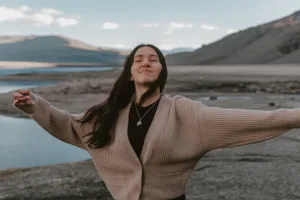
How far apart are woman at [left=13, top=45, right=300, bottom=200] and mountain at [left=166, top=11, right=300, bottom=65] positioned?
6528 centimetres

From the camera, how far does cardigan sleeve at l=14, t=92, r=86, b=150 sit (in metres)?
2.33

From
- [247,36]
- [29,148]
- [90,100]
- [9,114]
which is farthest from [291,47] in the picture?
[29,148]

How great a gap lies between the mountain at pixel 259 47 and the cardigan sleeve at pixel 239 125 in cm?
6526

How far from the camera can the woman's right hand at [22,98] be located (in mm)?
2201

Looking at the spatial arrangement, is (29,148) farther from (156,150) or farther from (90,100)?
(90,100)

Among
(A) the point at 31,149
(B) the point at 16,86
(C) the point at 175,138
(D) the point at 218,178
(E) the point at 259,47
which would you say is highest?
(C) the point at 175,138

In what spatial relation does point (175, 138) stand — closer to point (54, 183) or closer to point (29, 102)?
point (29, 102)

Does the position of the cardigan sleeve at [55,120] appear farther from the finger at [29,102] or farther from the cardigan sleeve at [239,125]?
the cardigan sleeve at [239,125]

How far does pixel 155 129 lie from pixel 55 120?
1.87 ft

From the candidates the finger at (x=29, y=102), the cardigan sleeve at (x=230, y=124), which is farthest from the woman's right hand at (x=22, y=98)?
the cardigan sleeve at (x=230, y=124)

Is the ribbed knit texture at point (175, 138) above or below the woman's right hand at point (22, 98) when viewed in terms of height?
below

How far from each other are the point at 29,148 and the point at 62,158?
1.63 m

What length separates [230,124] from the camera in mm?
2227

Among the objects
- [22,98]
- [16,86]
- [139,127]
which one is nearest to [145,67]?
[139,127]
